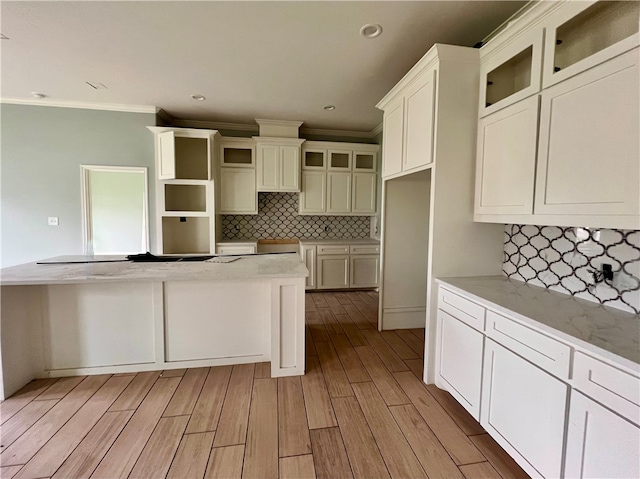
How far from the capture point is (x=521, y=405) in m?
1.35

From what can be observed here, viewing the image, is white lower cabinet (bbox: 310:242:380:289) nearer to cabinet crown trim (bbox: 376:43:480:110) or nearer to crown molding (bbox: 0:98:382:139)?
crown molding (bbox: 0:98:382:139)

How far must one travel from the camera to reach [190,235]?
14.5 ft

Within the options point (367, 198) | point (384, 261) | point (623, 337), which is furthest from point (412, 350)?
point (367, 198)

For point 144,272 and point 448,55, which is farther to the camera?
point 144,272

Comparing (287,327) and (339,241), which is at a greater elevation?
(339,241)

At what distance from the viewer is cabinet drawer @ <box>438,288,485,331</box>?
165cm

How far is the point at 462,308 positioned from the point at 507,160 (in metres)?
1.00

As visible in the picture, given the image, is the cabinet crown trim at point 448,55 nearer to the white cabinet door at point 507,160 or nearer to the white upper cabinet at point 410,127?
the white upper cabinet at point 410,127

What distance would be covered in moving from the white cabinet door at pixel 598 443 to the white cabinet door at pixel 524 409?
5 centimetres

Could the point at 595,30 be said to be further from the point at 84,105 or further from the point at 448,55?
the point at 84,105

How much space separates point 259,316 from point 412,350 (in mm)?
1537

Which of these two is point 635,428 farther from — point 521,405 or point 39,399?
point 39,399

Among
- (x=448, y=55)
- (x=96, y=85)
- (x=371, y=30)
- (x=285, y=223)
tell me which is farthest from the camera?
(x=285, y=223)

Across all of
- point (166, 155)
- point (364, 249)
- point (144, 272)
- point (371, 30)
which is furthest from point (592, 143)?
point (166, 155)
